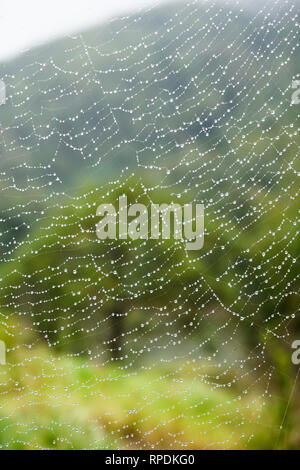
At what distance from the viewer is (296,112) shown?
303 cm

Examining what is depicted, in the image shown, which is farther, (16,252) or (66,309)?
(16,252)

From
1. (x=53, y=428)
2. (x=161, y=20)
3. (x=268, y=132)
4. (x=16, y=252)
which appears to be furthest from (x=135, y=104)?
(x=53, y=428)

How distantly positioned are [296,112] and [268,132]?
7.8 inches

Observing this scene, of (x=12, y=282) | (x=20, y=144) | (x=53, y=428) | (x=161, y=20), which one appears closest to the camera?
(x=53, y=428)

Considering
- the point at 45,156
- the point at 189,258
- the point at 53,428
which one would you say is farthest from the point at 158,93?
the point at 53,428

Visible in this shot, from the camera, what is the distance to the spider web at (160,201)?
2.26m

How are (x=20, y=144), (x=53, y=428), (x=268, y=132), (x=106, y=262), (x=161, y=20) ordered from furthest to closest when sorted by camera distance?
(x=268, y=132)
(x=106, y=262)
(x=161, y=20)
(x=20, y=144)
(x=53, y=428)

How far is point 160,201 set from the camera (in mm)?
2672

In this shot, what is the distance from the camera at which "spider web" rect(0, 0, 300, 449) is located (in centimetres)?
226

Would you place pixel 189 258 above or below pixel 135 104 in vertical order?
below
